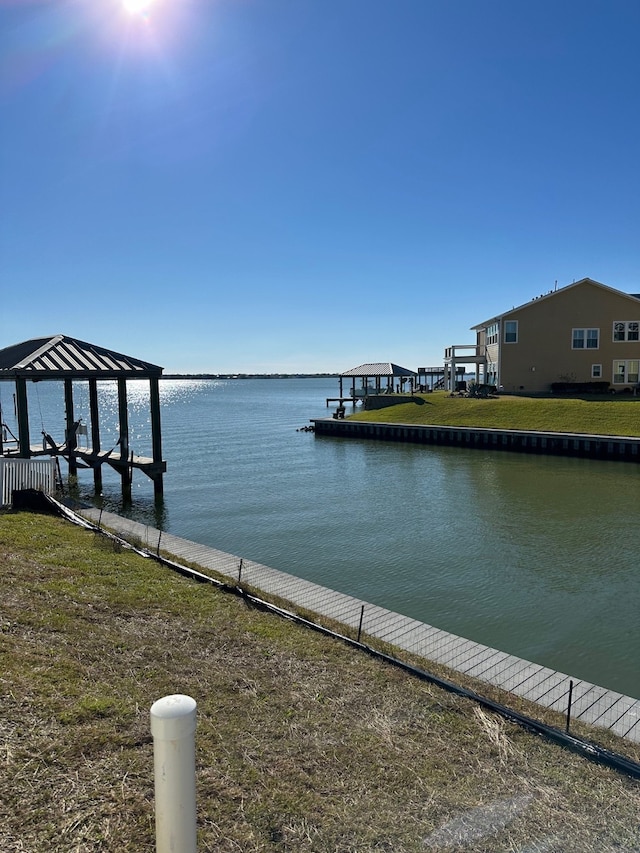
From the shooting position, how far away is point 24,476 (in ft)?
42.2

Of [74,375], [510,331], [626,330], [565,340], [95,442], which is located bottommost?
[95,442]

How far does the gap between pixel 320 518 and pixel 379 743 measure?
43.4 ft

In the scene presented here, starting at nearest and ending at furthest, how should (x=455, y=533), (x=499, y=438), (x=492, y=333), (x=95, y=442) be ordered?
(x=455, y=533)
(x=95, y=442)
(x=499, y=438)
(x=492, y=333)

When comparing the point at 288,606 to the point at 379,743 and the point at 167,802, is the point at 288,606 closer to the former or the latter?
the point at 379,743

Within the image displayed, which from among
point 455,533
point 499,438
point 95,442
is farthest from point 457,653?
point 499,438

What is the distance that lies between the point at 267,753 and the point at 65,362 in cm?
1625

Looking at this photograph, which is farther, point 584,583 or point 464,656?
point 584,583

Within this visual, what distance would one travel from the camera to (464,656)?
757 cm

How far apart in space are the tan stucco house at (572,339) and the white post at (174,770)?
44.1 meters

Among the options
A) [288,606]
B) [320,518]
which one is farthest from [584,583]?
[320,518]

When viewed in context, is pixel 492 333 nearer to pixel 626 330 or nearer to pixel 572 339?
pixel 572 339

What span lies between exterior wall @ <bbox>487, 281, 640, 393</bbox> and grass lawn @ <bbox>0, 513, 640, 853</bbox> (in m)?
40.1

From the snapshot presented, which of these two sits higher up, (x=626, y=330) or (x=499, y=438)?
(x=626, y=330)

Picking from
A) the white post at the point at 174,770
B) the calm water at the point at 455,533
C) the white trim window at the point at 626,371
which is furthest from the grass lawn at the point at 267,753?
the white trim window at the point at 626,371
